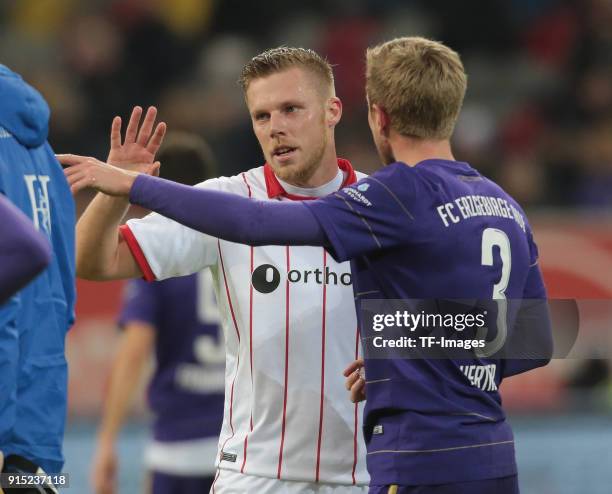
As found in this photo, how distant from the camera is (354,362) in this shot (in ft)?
12.7

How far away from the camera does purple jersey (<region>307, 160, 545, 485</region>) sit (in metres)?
3.53

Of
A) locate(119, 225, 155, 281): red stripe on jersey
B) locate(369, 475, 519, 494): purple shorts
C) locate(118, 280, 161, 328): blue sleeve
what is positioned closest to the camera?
locate(369, 475, 519, 494): purple shorts

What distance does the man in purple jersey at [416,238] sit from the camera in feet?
11.4

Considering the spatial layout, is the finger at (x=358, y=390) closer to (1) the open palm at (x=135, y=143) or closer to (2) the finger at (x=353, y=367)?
(2) the finger at (x=353, y=367)

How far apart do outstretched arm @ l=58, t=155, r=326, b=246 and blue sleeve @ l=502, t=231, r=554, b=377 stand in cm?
77

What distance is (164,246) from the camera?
4.13 m

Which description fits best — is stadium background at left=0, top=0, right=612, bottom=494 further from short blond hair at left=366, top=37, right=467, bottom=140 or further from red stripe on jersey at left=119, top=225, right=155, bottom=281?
short blond hair at left=366, top=37, right=467, bottom=140

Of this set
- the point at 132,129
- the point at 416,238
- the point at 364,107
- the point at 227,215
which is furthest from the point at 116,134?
the point at 364,107

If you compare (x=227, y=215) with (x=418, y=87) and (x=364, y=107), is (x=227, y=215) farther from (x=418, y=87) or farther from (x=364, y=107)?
(x=364, y=107)

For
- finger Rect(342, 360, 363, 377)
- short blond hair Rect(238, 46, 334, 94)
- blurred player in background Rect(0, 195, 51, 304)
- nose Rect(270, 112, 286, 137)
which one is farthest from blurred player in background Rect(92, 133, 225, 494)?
blurred player in background Rect(0, 195, 51, 304)

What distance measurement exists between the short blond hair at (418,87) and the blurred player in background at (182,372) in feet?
8.07

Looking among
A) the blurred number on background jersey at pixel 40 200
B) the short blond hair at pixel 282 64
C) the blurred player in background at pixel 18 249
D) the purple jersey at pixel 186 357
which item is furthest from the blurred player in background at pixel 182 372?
the blurred player in background at pixel 18 249

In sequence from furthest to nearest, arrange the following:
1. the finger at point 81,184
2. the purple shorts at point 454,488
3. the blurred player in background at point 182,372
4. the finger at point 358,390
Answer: the blurred player in background at point 182,372
the finger at point 358,390
the purple shorts at point 454,488
the finger at point 81,184

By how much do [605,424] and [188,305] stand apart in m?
4.25
